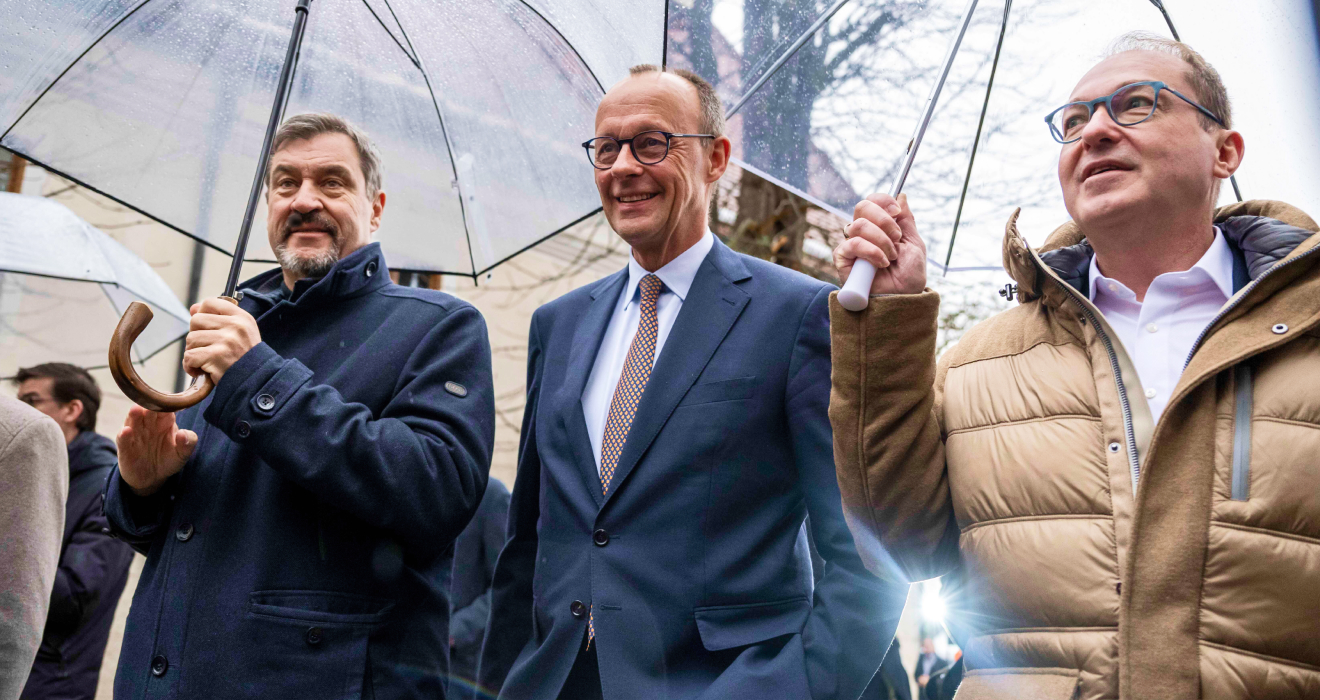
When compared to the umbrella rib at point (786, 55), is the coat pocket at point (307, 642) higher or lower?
lower

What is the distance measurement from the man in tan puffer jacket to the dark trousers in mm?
649

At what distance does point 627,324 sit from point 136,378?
1166 millimetres

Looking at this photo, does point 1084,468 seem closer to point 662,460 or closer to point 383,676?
point 662,460

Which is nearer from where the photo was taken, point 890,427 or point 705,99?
point 890,427

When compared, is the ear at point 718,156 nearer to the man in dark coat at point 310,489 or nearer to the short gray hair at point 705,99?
the short gray hair at point 705,99

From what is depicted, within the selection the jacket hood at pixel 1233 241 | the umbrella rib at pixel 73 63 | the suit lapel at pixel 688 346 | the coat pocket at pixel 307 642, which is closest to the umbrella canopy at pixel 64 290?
the umbrella rib at pixel 73 63

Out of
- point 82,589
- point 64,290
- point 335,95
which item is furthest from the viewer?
point 64,290

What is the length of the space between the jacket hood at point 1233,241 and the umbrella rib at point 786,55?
72cm

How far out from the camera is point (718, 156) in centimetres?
309

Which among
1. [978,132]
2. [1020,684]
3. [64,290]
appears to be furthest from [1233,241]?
[64,290]

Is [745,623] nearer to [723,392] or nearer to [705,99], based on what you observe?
[723,392]

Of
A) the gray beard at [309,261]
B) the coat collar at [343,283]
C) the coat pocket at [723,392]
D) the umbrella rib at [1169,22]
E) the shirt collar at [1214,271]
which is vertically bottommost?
the coat pocket at [723,392]

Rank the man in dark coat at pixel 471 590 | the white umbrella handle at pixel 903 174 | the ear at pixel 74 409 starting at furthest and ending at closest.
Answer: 1. the ear at pixel 74 409
2. the man in dark coat at pixel 471 590
3. the white umbrella handle at pixel 903 174

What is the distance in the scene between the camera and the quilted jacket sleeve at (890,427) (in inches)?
81.9
